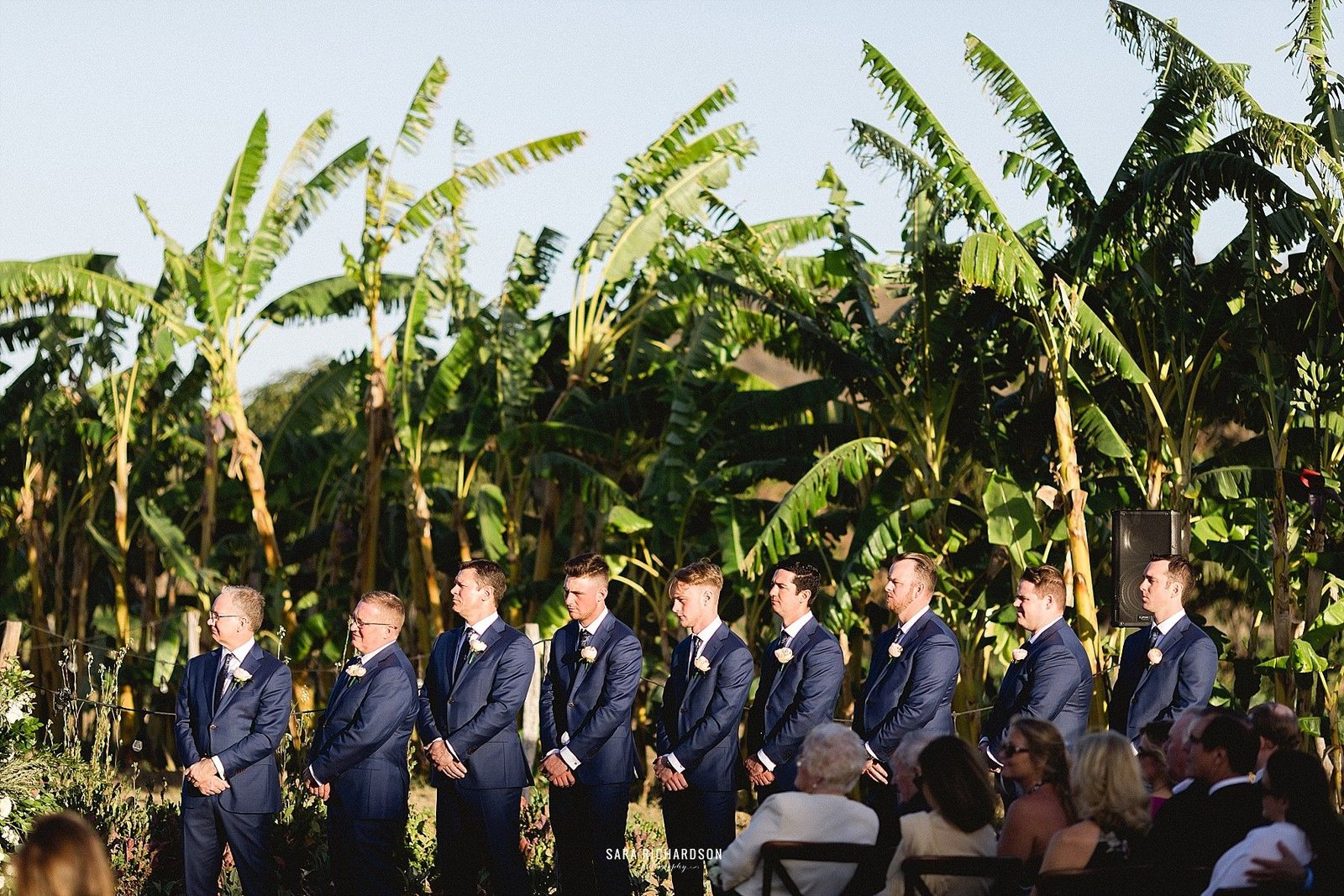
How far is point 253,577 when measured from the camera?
1543cm

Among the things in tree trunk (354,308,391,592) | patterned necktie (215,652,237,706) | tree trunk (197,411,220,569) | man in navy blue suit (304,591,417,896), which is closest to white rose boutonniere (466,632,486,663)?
man in navy blue suit (304,591,417,896)

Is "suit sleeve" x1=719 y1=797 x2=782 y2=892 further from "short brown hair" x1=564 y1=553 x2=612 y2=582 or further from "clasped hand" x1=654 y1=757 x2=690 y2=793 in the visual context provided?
A: "short brown hair" x1=564 y1=553 x2=612 y2=582

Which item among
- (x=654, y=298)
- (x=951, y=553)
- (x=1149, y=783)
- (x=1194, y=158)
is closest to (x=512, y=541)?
(x=654, y=298)

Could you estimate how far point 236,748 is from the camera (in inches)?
255

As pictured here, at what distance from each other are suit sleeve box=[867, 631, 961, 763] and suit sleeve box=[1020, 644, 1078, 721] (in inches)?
15.2

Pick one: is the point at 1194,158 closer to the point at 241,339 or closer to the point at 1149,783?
the point at 1149,783

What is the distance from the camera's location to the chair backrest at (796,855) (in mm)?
4688

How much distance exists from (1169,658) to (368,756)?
3.58 m

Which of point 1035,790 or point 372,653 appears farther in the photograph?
point 372,653

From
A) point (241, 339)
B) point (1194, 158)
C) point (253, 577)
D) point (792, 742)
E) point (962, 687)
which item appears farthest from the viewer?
point (253, 577)

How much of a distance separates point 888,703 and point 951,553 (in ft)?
17.5

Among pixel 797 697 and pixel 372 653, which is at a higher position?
pixel 372 653

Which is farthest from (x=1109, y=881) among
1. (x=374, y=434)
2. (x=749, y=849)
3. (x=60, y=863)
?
(x=374, y=434)

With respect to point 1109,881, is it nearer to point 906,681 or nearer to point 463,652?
point 906,681
